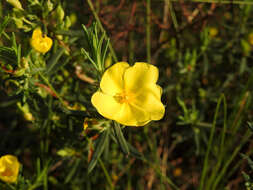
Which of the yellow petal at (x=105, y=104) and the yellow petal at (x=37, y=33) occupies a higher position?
the yellow petal at (x=37, y=33)

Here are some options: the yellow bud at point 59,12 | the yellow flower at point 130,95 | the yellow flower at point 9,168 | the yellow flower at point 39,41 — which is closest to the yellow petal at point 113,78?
the yellow flower at point 130,95

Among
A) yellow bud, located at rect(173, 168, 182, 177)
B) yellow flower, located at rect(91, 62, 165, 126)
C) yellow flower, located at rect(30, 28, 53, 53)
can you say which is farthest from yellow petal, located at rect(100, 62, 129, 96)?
yellow bud, located at rect(173, 168, 182, 177)

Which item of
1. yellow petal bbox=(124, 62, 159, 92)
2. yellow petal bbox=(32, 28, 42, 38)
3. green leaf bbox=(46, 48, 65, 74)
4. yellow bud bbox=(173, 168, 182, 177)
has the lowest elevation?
yellow bud bbox=(173, 168, 182, 177)

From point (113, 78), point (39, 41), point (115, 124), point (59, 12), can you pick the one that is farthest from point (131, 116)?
point (59, 12)

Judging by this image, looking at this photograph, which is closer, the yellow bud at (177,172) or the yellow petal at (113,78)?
the yellow petal at (113,78)

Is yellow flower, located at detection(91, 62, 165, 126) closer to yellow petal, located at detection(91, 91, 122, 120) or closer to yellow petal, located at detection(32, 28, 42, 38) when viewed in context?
yellow petal, located at detection(91, 91, 122, 120)

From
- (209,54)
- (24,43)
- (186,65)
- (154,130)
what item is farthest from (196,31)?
(24,43)

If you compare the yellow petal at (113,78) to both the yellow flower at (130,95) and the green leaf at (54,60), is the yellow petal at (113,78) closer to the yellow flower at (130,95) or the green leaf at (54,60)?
the yellow flower at (130,95)

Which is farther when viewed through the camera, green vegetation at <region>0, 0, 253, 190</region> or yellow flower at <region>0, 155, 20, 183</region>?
green vegetation at <region>0, 0, 253, 190</region>
